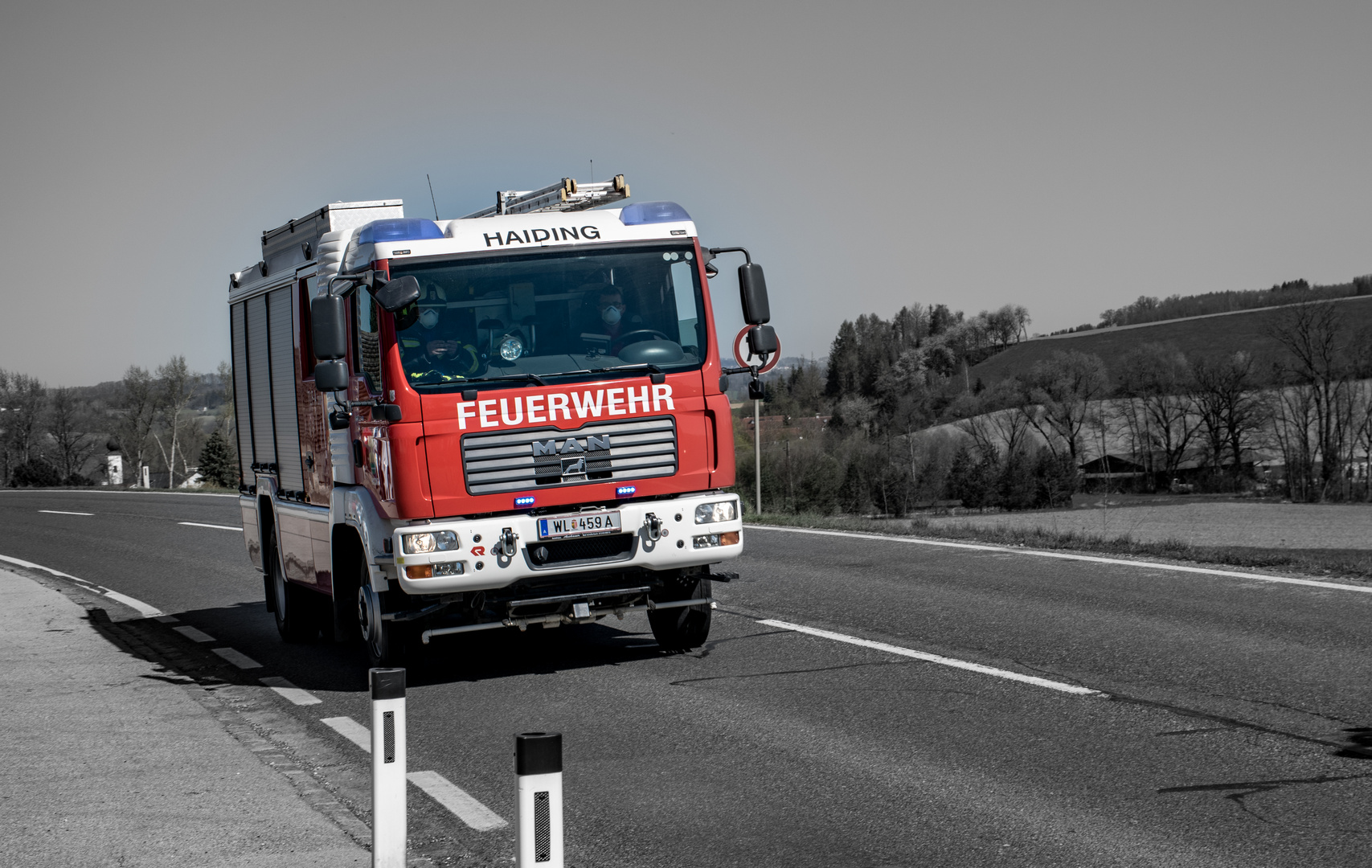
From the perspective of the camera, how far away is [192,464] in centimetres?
10800

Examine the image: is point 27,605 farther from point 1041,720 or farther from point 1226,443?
point 1226,443

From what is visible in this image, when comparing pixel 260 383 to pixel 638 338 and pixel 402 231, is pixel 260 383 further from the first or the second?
pixel 638 338

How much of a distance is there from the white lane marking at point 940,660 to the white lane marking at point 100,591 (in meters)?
7.06

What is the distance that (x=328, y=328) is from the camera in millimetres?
8047

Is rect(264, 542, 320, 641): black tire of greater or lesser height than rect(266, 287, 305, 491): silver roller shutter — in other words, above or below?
below

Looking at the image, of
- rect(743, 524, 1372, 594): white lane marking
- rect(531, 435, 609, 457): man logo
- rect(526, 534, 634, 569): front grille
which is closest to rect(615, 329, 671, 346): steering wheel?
rect(531, 435, 609, 457): man logo

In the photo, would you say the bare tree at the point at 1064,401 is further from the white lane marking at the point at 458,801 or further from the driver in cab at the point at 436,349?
the white lane marking at the point at 458,801

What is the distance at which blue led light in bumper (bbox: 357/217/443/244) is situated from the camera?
826 centimetres

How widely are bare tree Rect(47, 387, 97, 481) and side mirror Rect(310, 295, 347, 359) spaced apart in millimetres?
107629

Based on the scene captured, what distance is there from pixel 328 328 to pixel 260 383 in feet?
12.0

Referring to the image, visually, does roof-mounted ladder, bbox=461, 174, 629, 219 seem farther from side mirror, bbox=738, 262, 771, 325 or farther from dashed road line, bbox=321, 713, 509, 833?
dashed road line, bbox=321, 713, 509, 833

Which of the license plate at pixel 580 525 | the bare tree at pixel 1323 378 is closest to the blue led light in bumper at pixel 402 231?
the license plate at pixel 580 525

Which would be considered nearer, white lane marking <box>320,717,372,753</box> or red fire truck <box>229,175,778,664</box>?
white lane marking <box>320,717,372,753</box>

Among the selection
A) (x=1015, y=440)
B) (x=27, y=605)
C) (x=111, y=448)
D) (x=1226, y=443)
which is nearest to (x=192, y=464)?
(x=111, y=448)
